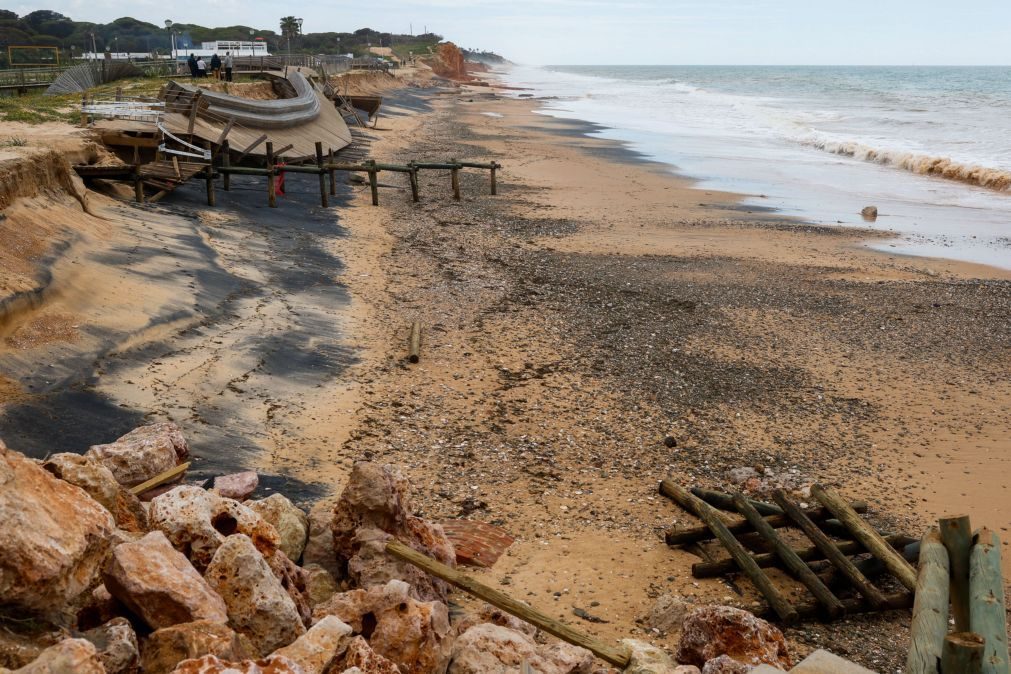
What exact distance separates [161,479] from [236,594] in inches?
86.1

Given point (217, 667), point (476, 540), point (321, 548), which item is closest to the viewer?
point (217, 667)

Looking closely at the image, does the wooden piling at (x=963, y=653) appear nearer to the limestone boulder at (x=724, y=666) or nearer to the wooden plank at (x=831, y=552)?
the limestone boulder at (x=724, y=666)

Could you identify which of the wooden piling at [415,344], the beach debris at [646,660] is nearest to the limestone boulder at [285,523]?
the beach debris at [646,660]

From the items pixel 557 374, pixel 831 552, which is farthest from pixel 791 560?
pixel 557 374

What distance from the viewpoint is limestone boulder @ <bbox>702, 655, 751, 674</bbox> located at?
208 inches

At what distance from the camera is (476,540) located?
7.54 metres

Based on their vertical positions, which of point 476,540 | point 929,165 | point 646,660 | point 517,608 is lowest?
point 476,540

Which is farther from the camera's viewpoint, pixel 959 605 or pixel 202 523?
pixel 202 523

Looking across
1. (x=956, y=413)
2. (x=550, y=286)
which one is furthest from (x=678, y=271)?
(x=956, y=413)

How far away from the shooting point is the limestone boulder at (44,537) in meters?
4.05

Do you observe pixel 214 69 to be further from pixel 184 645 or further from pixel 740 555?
pixel 184 645

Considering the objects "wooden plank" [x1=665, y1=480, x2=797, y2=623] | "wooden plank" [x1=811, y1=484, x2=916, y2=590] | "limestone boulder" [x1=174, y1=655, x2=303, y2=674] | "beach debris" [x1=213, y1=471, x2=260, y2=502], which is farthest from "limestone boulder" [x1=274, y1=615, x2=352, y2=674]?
A: "wooden plank" [x1=811, y1=484, x2=916, y2=590]

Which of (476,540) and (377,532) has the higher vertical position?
(377,532)

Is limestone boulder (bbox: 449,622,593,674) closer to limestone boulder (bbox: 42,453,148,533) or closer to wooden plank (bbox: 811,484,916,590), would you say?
limestone boulder (bbox: 42,453,148,533)
